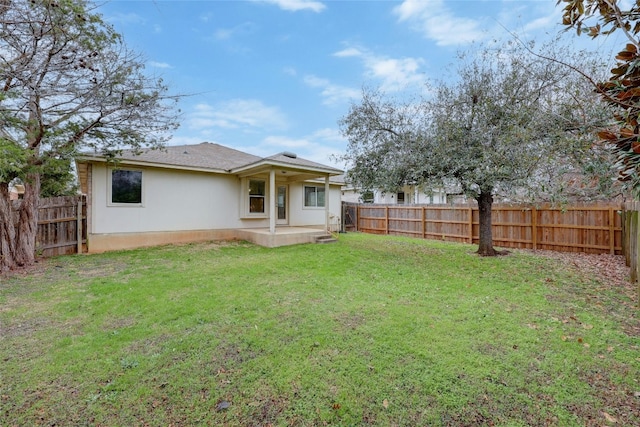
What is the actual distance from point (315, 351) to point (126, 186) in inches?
382

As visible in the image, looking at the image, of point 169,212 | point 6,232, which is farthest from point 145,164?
point 6,232

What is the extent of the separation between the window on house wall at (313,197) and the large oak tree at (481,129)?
16.4ft

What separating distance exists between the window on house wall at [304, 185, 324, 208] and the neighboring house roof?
1839 millimetres

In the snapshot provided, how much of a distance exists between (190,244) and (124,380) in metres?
8.53

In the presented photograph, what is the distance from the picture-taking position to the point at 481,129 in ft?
24.1

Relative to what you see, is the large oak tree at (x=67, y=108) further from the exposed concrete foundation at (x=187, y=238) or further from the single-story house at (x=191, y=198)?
the exposed concrete foundation at (x=187, y=238)

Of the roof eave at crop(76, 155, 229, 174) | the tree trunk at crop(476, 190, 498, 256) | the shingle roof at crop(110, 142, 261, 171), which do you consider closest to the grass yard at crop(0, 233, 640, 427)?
the tree trunk at crop(476, 190, 498, 256)

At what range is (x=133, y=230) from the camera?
33.1 feet

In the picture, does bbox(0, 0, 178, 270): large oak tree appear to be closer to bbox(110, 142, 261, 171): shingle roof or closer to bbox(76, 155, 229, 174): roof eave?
bbox(76, 155, 229, 174): roof eave

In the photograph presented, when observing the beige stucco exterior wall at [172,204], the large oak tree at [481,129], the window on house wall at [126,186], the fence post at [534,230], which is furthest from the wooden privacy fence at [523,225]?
the window on house wall at [126,186]

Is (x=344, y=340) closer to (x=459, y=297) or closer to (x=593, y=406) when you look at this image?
(x=593, y=406)

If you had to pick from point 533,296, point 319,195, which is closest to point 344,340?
point 533,296

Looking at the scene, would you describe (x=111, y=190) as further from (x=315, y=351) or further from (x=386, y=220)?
(x=386, y=220)

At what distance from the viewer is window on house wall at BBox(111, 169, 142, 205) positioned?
383 inches
